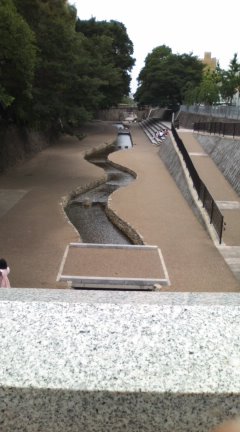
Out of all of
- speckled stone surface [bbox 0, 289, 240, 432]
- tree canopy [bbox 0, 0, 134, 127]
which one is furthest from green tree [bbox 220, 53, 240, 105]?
speckled stone surface [bbox 0, 289, 240, 432]

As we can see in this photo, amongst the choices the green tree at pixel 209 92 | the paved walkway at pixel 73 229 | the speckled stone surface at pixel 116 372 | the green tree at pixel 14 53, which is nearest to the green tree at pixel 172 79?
the green tree at pixel 209 92

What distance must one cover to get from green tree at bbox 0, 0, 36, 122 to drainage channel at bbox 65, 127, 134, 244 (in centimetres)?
472

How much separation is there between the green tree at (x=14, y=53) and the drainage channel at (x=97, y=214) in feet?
15.5

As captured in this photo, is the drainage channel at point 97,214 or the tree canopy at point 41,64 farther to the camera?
the drainage channel at point 97,214

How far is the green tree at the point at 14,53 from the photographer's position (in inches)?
475

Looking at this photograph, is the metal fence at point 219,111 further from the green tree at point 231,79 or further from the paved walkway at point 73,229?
the paved walkway at point 73,229

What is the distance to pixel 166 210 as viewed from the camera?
14.8 m

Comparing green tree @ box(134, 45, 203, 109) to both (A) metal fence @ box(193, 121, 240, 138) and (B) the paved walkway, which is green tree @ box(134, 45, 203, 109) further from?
(B) the paved walkway

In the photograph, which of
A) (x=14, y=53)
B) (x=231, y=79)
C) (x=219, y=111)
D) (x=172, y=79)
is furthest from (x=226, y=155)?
(x=172, y=79)

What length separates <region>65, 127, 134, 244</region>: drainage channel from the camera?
13.3 meters

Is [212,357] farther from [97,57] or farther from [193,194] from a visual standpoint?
[97,57]

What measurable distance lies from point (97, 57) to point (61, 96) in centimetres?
1470

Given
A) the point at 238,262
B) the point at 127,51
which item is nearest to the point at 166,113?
the point at 127,51

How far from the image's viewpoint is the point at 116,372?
147cm
